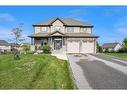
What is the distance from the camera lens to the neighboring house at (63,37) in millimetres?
37250

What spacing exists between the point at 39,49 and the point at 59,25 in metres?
5.78

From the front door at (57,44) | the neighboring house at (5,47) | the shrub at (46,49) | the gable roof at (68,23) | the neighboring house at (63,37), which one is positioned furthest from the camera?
the neighboring house at (5,47)

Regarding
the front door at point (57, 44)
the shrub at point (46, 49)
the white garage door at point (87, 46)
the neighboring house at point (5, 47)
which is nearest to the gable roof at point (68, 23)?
the front door at point (57, 44)

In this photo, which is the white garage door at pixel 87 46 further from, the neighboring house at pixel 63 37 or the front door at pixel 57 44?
the front door at pixel 57 44

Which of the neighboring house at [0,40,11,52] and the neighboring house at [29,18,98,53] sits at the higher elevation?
the neighboring house at [29,18,98,53]

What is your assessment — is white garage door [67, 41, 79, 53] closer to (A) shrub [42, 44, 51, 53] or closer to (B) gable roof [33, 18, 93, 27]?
(B) gable roof [33, 18, 93, 27]

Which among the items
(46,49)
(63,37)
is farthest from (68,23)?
(46,49)

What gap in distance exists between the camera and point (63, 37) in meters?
37.3

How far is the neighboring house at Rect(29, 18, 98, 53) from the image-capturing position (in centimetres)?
3725

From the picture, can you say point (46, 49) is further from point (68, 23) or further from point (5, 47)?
point (5, 47)

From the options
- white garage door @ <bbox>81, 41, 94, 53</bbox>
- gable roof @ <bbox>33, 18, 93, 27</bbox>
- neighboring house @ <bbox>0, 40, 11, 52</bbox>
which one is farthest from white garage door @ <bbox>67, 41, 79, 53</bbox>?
neighboring house @ <bbox>0, 40, 11, 52</bbox>

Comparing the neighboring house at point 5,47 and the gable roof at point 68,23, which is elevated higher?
the gable roof at point 68,23
